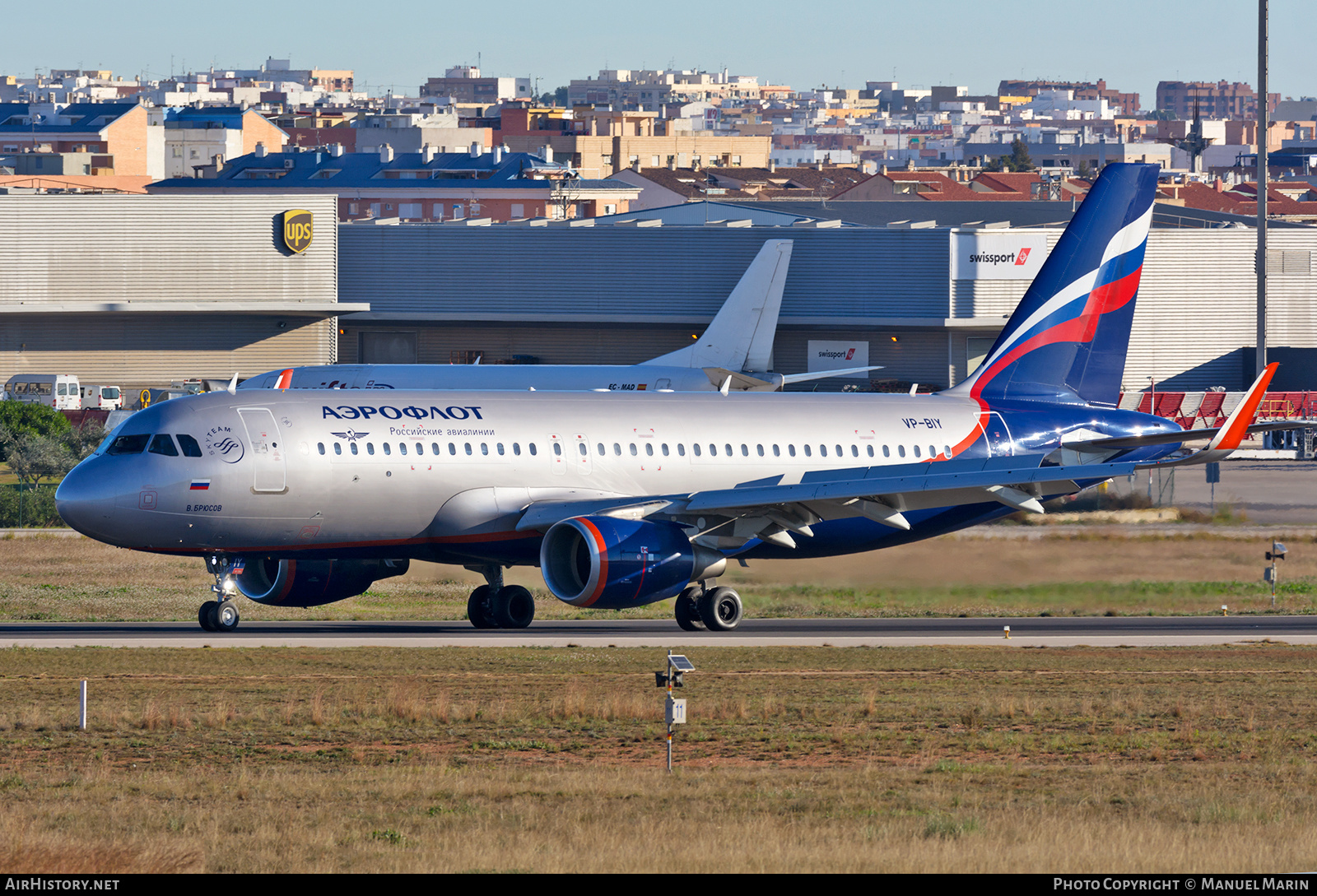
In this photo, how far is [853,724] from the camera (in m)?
28.5

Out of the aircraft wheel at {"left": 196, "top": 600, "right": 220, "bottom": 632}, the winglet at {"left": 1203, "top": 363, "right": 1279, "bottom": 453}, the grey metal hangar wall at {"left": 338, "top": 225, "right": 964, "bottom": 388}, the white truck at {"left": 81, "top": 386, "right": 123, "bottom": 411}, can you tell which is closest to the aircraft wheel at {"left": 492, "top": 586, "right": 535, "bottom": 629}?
the aircraft wheel at {"left": 196, "top": 600, "right": 220, "bottom": 632}

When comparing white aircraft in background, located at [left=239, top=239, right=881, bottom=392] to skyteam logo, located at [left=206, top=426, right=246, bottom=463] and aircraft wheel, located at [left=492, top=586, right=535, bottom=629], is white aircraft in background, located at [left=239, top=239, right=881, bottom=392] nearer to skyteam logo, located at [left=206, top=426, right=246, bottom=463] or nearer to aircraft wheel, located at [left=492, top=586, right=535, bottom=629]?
aircraft wheel, located at [left=492, top=586, right=535, bottom=629]

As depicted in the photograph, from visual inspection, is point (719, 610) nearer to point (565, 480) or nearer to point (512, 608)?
point (565, 480)

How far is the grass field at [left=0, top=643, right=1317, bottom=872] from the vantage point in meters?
18.2

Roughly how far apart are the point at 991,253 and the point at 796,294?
38.4 feet

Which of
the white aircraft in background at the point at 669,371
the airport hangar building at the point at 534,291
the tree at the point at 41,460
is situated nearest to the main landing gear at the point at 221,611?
the white aircraft in background at the point at 669,371

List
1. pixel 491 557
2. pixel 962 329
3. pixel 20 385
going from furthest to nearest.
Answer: pixel 962 329 < pixel 20 385 < pixel 491 557

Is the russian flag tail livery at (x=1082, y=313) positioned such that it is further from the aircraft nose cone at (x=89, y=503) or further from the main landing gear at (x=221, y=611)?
the aircraft nose cone at (x=89, y=503)

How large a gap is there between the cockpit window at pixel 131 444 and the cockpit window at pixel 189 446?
693 millimetres

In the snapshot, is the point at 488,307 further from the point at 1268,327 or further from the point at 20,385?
the point at 1268,327

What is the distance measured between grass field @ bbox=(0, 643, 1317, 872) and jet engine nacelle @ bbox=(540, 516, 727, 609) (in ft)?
4.97

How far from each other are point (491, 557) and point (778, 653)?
22.7 ft
